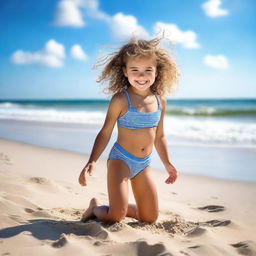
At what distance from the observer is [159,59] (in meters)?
3.63

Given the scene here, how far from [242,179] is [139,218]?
2240 mm

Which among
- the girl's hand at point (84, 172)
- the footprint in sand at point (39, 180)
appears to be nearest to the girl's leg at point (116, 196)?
the girl's hand at point (84, 172)

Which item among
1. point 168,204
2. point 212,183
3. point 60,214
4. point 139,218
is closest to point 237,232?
point 139,218

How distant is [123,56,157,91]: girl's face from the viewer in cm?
338

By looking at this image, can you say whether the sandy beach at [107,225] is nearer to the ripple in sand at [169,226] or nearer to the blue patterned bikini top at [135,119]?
the ripple in sand at [169,226]

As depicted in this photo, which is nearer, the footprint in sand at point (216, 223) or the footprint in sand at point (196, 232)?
the footprint in sand at point (196, 232)

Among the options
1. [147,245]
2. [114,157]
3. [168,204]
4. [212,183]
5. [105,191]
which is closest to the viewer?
[147,245]

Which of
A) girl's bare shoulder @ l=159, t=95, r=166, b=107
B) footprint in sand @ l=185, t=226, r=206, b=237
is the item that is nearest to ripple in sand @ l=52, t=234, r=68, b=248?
footprint in sand @ l=185, t=226, r=206, b=237

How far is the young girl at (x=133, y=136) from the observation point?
3.21m

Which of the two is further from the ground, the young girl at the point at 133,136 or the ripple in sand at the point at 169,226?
the young girl at the point at 133,136

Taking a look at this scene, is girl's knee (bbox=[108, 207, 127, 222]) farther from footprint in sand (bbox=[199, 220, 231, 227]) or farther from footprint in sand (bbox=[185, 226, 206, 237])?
footprint in sand (bbox=[199, 220, 231, 227])

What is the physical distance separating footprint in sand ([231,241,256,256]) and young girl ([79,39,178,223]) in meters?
0.90

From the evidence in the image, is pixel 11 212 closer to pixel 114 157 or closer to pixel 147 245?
pixel 114 157

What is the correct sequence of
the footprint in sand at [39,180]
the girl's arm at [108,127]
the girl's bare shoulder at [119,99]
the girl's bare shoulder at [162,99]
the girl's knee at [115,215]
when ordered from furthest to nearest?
the footprint in sand at [39,180]
the girl's bare shoulder at [162,99]
the girl's bare shoulder at [119,99]
the girl's arm at [108,127]
the girl's knee at [115,215]
